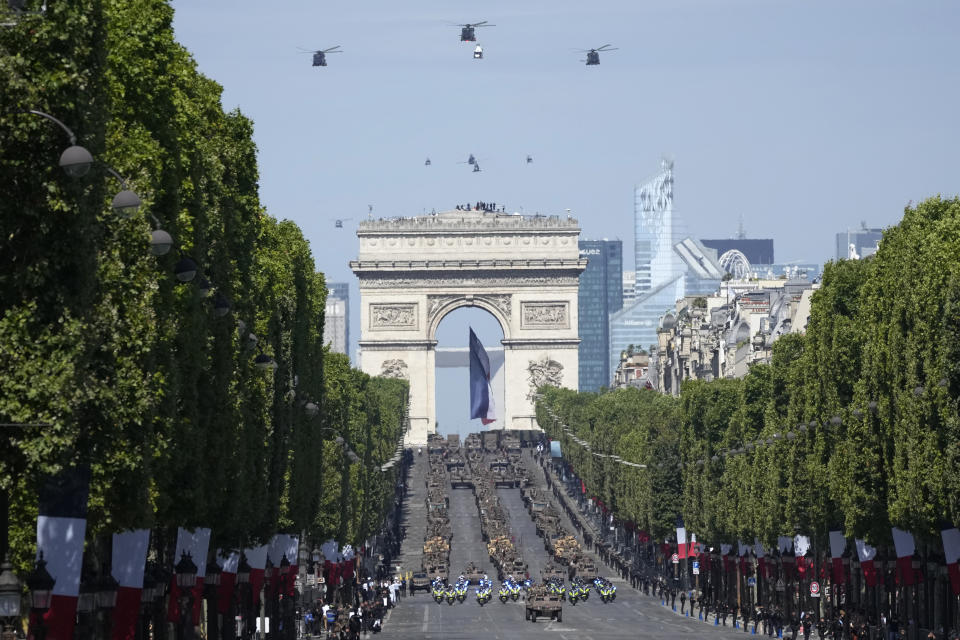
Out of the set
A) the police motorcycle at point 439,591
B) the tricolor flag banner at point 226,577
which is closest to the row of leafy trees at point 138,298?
the tricolor flag banner at point 226,577

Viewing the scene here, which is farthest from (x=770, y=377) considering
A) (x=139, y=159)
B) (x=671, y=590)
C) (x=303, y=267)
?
(x=139, y=159)

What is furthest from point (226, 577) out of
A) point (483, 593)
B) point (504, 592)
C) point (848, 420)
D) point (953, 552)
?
point (504, 592)

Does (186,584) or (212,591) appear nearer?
(186,584)

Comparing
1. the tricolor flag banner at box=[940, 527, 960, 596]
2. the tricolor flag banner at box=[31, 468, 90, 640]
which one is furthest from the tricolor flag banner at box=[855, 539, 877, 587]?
the tricolor flag banner at box=[31, 468, 90, 640]

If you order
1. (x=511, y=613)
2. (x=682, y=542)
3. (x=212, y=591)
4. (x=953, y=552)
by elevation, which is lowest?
(x=511, y=613)

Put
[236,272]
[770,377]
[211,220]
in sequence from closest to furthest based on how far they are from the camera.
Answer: [211,220] < [236,272] < [770,377]

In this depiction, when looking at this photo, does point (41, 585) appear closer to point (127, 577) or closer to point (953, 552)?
point (127, 577)

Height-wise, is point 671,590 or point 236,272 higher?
point 236,272

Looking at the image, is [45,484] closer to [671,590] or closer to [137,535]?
[137,535]
